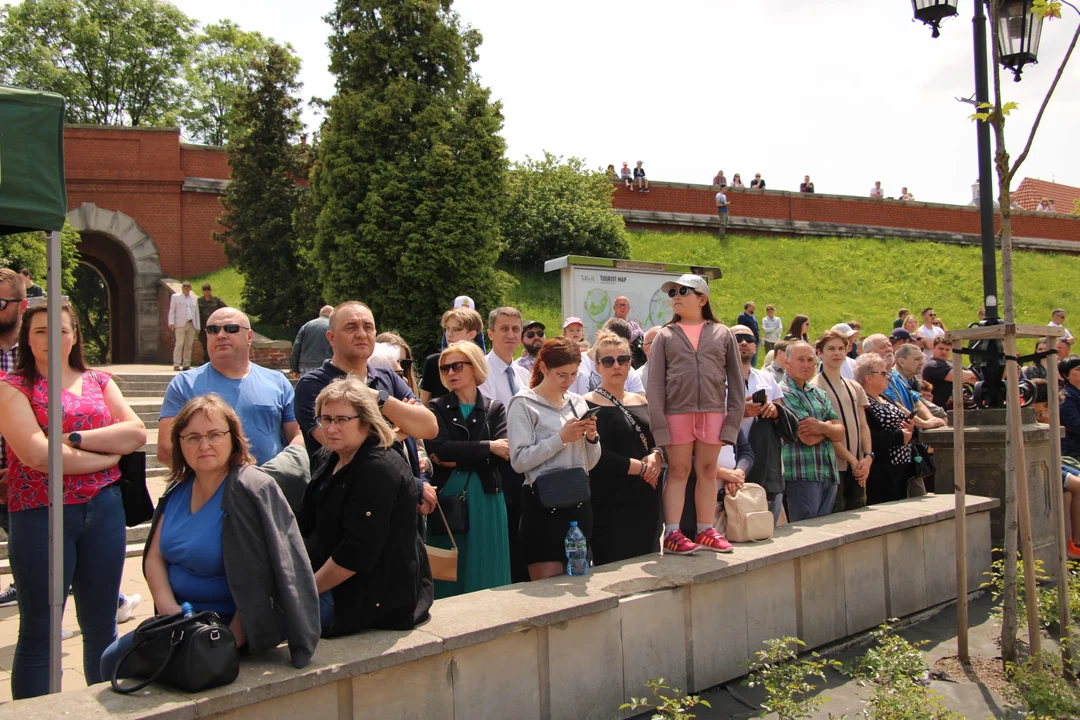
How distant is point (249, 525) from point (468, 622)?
1.08 m

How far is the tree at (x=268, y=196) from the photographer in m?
21.6

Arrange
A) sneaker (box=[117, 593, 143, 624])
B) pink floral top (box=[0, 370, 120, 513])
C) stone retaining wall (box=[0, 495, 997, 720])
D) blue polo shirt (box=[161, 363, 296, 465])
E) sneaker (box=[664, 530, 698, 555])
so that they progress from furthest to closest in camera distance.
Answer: sneaker (box=[117, 593, 143, 624]), sneaker (box=[664, 530, 698, 555]), blue polo shirt (box=[161, 363, 296, 465]), pink floral top (box=[0, 370, 120, 513]), stone retaining wall (box=[0, 495, 997, 720])

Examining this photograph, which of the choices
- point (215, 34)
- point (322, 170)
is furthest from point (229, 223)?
point (215, 34)

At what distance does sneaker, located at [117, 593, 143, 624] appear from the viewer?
5.66 meters

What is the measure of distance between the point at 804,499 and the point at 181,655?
476 cm

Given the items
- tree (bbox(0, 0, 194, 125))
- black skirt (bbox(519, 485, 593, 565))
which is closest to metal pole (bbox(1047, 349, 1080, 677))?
black skirt (bbox(519, 485, 593, 565))

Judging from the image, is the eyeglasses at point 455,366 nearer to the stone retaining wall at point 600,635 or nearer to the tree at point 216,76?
the stone retaining wall at point 600,635

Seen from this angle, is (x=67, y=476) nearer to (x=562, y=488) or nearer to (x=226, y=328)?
(x=226, y=328)

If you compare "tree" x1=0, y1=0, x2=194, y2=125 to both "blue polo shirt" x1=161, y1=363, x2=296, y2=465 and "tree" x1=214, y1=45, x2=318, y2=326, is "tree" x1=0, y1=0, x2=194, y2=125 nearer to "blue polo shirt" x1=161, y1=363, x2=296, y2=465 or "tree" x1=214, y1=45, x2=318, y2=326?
"tree" x1=214, y1=45, x2=318, y2=326

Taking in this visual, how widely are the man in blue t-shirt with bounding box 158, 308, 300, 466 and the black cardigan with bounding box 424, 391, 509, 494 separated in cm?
85

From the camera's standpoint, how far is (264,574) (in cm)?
332

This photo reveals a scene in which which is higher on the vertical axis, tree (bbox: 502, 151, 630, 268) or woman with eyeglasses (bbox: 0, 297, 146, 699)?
tree (bbox: 502, 151, 630, 268)

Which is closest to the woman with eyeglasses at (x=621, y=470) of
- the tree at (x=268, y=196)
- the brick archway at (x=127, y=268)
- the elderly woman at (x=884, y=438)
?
Result: the elderly woman at (x=884, y=438)

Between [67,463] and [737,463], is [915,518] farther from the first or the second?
[67,463]
